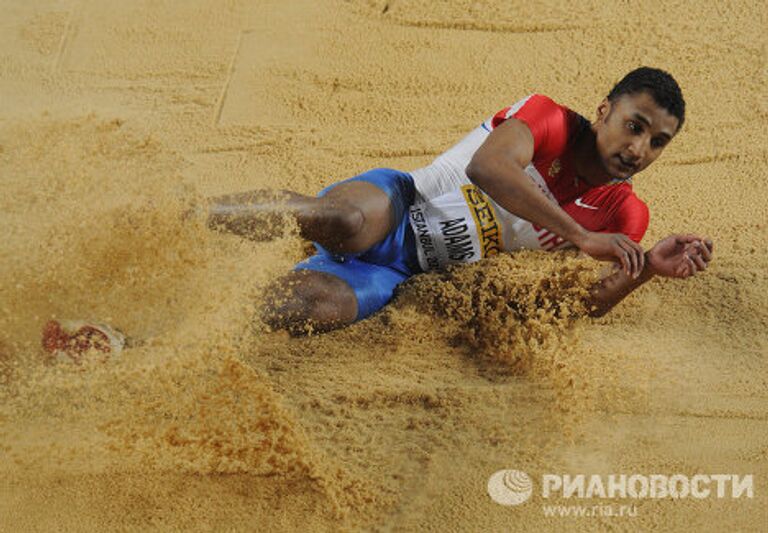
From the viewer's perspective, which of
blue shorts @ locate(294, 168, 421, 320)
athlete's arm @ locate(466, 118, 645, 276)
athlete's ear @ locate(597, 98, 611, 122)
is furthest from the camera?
blue shorts @ locate(294, 168, 421, 320)

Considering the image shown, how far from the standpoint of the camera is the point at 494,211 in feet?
A: 9.94

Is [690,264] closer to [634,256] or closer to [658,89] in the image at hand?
[634,256]

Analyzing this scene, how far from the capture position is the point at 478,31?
4.44 m

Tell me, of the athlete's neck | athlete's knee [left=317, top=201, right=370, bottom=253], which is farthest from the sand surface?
the athlete's neck

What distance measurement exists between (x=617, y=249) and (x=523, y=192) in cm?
31

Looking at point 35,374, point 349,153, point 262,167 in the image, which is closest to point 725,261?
point 349,153

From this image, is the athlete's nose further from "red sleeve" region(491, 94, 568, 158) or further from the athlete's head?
"red sleeve" region(491, 94, 568, 158)

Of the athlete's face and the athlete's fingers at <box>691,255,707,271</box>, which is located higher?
the athlete's face

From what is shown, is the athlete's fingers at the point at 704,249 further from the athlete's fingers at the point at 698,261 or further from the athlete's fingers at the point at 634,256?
the athlete's fingers at the point at 634,256

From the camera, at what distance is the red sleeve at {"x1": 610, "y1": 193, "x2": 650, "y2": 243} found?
9.68ft

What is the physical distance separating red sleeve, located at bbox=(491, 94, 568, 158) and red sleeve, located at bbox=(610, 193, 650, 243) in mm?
295

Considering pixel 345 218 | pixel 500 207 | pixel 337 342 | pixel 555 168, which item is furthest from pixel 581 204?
pixel 337 342

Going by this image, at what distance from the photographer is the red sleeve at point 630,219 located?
2951 mm

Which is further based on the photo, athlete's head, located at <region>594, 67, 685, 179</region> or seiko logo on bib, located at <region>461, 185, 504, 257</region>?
seiko logo on bib, located at <region>461, 185, 504, 257</region>
